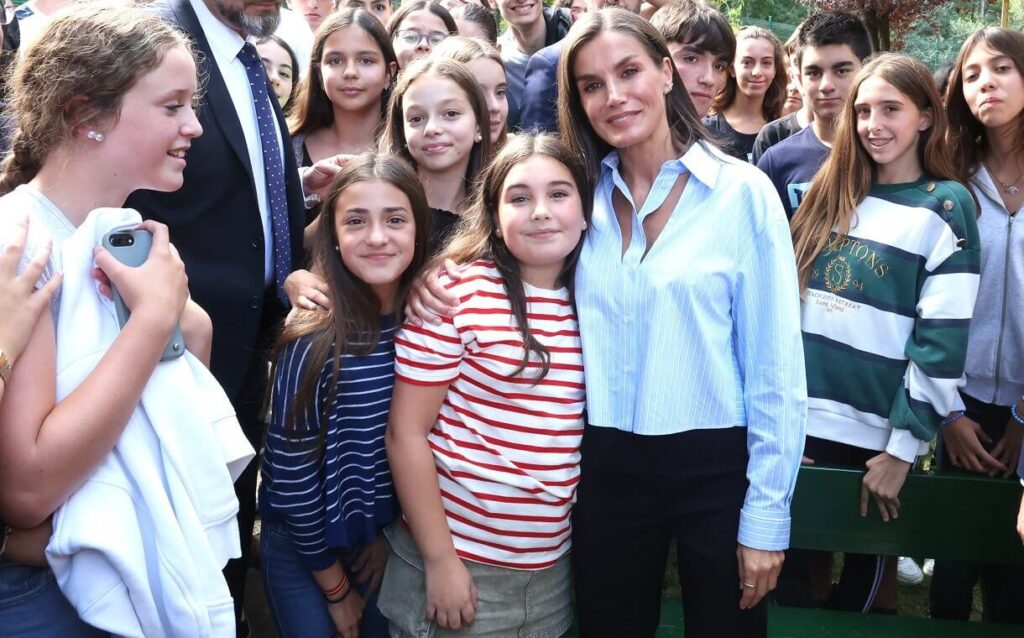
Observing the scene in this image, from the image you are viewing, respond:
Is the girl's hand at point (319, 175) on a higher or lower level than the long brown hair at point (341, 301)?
higher

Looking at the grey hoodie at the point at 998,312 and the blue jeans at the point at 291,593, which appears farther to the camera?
the grey hoodie at the point at 998,312

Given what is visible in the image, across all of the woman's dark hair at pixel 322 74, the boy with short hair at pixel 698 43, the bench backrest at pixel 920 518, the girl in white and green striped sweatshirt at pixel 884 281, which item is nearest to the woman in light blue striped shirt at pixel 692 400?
the bench backrest at pixel 920 518

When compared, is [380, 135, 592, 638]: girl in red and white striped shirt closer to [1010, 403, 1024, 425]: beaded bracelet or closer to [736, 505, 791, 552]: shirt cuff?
[736, 505, 791, 552]: shirt cuff

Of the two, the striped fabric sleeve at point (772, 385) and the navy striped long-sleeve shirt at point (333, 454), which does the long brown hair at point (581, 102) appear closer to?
the striped fabric sleeve at point (772, 385)

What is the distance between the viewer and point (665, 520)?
83.4 inches

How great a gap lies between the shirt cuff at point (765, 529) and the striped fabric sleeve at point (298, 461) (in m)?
1.08

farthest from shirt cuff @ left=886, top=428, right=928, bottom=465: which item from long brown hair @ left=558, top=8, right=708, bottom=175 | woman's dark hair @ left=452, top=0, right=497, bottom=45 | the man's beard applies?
woman's dark hair @ left=452, top=0, right=497, bottom=45

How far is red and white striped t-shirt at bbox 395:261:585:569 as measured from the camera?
2.11 metres

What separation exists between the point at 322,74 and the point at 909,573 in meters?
3.28

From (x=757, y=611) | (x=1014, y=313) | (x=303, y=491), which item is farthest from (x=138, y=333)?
(x=1014, y=313)

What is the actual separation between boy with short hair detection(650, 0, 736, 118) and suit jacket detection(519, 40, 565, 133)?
57 centimetres

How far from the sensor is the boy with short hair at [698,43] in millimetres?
3664

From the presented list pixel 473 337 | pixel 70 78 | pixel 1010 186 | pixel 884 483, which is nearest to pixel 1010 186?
pixel 1010 186

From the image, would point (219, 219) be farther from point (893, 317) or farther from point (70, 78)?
point (893, 317)
